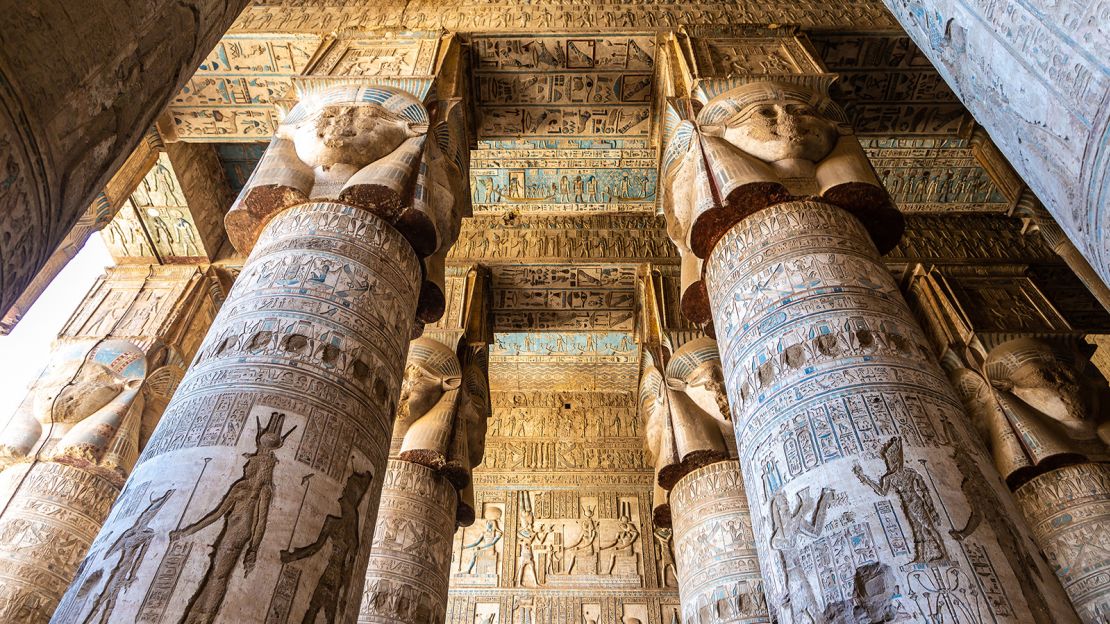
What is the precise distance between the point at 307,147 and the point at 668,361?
3521 mm

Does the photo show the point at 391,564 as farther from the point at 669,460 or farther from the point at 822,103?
the point at 822,103

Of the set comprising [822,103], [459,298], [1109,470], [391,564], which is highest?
[459,298]

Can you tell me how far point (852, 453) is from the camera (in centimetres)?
294

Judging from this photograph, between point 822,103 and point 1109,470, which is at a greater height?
point 822,103

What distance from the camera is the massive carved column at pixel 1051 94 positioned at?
6.23 ft

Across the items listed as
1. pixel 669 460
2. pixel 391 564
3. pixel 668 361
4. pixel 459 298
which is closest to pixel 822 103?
pixel 668 361

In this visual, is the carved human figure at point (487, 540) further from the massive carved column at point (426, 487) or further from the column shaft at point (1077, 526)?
the column shaft at point (1077, 526)

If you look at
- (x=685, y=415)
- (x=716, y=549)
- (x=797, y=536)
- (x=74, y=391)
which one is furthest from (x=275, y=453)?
(x=74, y=391)

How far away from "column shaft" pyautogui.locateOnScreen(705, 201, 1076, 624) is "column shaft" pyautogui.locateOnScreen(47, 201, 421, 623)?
1.78 m

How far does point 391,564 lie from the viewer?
557 centimetres

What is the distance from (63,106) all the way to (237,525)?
156cm

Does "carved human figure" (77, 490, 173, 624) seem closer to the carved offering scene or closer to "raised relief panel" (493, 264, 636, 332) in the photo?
the carved offering scene

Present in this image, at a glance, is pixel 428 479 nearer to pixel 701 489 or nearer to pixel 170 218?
pixel 701 489

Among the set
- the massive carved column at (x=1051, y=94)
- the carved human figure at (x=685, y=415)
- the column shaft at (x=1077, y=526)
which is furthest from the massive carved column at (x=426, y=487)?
the massive carved column at (x=1051, y=94)
